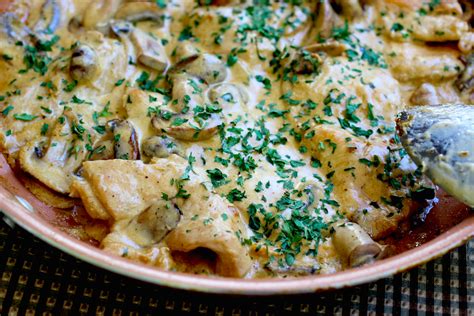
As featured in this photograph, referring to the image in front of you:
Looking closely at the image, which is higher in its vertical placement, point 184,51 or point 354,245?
point 184,51

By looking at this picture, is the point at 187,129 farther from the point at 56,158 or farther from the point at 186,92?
the point at 56,158

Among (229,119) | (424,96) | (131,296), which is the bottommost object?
(131,296)

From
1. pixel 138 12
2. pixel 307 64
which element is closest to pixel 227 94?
pixel 307 64

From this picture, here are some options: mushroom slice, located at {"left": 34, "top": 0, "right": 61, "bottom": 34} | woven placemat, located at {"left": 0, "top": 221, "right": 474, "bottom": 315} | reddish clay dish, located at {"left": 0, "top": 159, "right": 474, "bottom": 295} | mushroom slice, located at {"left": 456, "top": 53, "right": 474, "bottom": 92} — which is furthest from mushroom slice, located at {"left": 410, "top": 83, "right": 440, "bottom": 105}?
mushroom slice, located at {"left": 34, "top": 0, "right": 61, "bottom": 34}

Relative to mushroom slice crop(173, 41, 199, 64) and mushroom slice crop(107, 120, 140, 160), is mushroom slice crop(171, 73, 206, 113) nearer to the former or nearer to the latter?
mushroom slice crop(173, 41, 199, 64)

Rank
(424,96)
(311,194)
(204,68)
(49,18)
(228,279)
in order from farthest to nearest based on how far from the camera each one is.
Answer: (49,18) < (424,96) < (204,68) < (311,194) < (228,279)

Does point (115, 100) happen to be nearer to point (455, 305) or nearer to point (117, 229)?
point (117, 229)

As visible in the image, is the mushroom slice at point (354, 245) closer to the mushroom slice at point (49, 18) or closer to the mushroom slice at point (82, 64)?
the mushroom slice at point (82, 64)

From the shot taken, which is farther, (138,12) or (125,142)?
(138,12)
